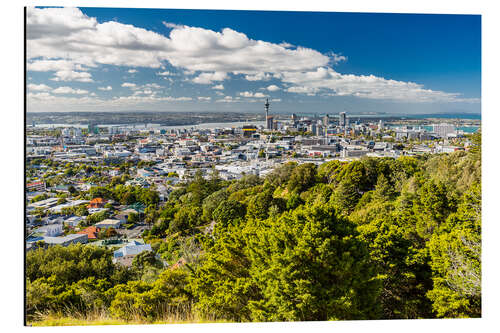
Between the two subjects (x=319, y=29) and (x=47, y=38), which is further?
(x=319, y=29)

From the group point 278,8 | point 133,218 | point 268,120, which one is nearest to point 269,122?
point 268,120

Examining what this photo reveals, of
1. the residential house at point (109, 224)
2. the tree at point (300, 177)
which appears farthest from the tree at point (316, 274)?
the tree at point (300, 177)

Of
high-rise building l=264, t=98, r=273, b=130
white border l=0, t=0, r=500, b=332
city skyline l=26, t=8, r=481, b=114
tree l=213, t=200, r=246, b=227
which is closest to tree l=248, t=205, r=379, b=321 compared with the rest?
white border l=0, t=0, r=500, b=332

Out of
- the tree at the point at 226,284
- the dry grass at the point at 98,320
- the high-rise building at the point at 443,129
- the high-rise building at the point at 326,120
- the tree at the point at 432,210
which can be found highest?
the high-rise building at the point at 326,120

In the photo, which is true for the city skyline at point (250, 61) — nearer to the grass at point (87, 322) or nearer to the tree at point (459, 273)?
the tree at point (459, 273)

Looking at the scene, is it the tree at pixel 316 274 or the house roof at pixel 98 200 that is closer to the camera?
the tree at pixel 316 274
